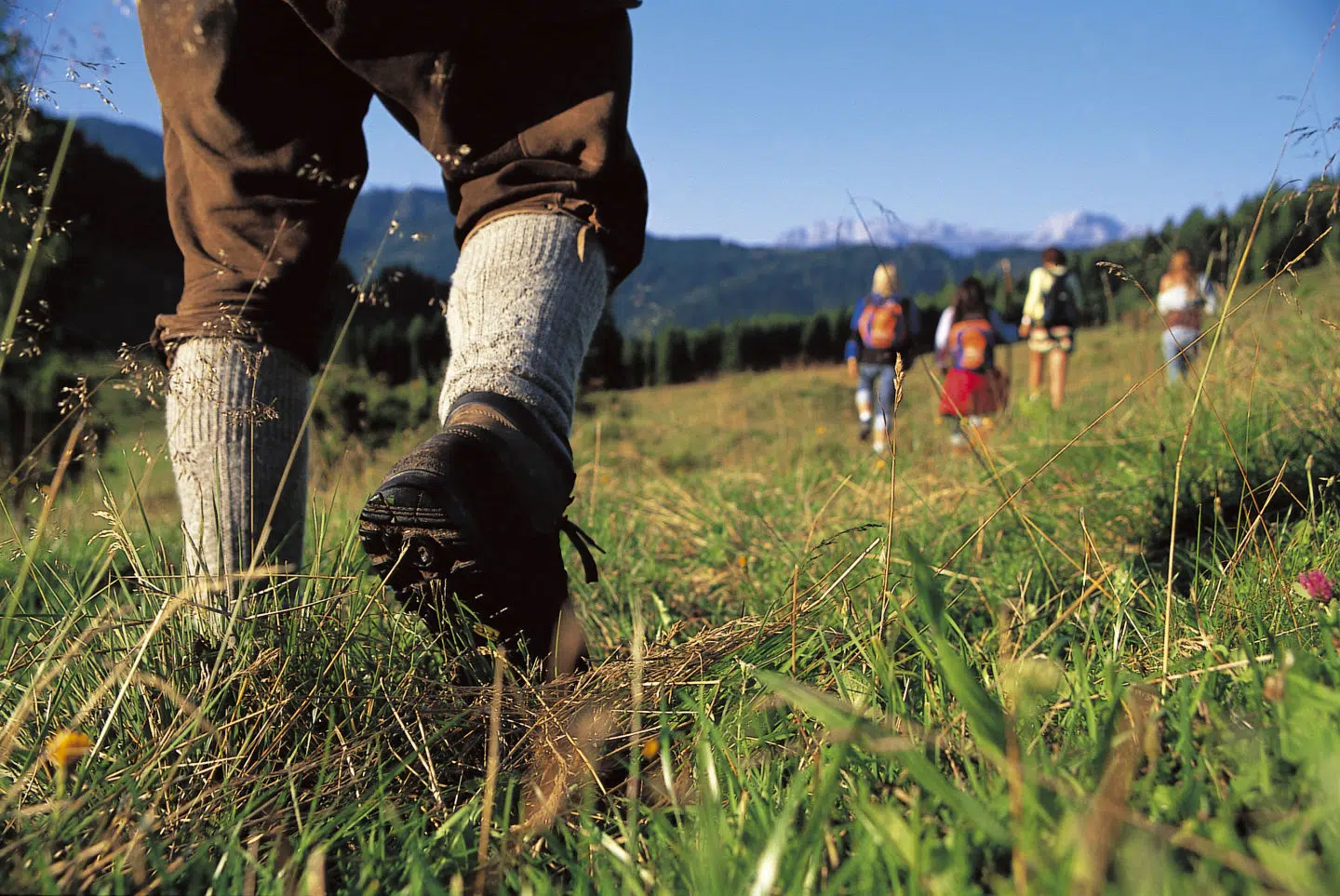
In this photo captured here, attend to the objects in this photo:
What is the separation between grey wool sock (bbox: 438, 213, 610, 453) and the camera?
1191 mm

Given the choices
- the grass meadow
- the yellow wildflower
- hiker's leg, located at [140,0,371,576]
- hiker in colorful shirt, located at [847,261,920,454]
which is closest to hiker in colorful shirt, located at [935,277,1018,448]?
hiker in colorful shirt, located at [847,261,920,454]

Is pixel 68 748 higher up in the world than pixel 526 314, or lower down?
lower down

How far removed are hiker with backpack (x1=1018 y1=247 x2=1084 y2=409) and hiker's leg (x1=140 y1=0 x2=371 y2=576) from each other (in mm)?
7991

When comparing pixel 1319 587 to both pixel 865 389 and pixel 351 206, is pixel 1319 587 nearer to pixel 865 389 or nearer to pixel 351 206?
pixel 351 206

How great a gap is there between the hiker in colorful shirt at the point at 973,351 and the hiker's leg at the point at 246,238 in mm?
6539

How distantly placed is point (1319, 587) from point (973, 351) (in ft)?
22.7

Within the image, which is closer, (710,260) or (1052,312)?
(1052,312)

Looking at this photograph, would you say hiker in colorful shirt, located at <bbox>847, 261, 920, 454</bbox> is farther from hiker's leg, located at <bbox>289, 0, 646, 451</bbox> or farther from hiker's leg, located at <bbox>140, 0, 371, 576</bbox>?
hiker's leg, located at <bbox>140, 0, 371, 576</bbox>

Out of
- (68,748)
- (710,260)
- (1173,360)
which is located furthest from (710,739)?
(710,260)

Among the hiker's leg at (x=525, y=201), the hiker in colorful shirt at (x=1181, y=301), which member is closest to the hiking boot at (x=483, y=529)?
the hiker's leg at (x=525, y=201)

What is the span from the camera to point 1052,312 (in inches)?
331

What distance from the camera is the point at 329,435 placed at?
10.7m

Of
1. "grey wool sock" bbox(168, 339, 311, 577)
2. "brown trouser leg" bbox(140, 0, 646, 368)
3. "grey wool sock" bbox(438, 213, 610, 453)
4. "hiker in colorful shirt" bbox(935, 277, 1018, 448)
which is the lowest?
"hiker in colorful shirt" bbox(935, 277, 1018, 448)

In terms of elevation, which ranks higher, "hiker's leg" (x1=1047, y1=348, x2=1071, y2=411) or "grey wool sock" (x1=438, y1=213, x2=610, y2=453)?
"grey wool sock" (x1=438, y1=213, x2=610, y2=453)
